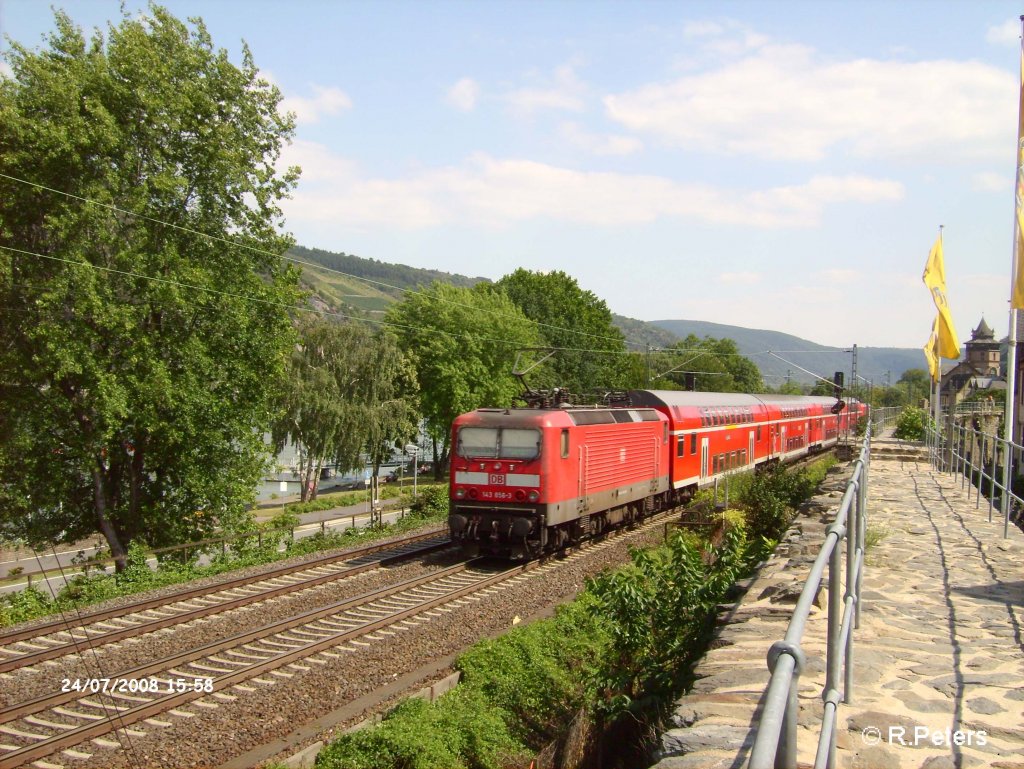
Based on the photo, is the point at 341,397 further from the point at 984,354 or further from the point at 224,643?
the point at 984,354

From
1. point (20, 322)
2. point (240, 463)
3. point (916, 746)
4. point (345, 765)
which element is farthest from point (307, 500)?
point (916, 746)

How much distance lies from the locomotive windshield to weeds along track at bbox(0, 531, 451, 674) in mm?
2836

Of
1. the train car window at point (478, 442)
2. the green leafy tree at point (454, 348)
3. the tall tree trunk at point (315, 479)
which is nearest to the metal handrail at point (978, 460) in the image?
the train car window at point (478, 442)

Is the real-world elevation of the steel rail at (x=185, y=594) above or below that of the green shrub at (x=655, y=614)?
below

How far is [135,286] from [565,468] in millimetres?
10788

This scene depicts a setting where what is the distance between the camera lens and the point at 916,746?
166 inches

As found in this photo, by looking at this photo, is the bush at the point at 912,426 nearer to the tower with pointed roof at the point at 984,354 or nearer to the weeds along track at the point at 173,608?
the weeds along track at the point at 173,608

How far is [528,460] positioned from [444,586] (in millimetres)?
2832

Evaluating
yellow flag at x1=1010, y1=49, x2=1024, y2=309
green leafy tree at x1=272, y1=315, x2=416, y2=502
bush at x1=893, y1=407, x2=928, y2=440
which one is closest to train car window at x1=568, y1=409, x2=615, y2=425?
yellow flag at x1=1010, y1=49, x2=1024, y2=309

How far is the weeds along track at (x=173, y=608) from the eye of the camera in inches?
414

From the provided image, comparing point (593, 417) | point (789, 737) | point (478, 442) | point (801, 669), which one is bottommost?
point (478, 442)

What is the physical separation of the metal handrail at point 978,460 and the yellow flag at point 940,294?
7.08ft

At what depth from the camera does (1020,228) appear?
1323 centimetres

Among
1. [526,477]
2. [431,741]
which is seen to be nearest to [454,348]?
[526,477]
